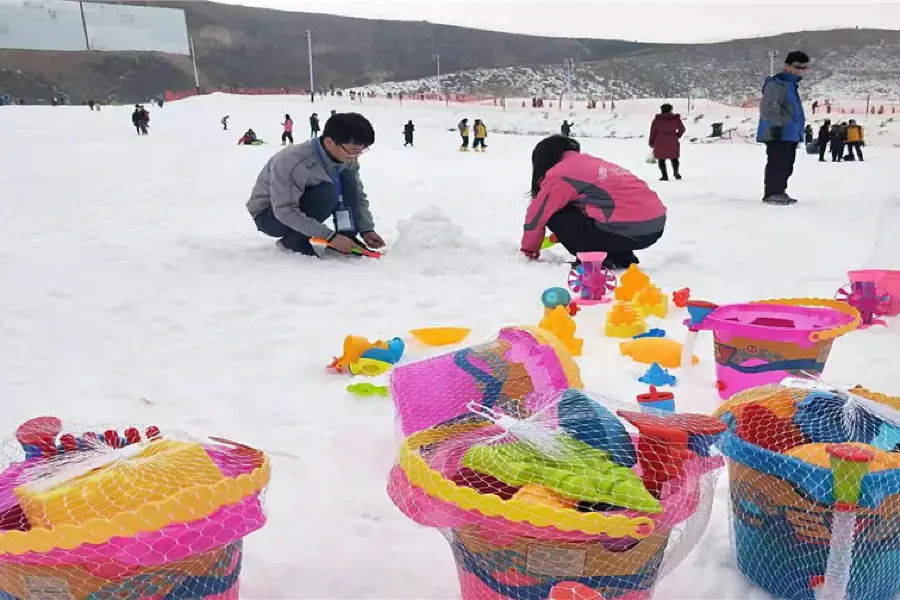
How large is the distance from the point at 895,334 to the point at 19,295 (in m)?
3.75

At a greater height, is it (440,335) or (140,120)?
(140,120)

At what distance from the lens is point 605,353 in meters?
2.69

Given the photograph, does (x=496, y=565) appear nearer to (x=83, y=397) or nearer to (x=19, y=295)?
(x=83, y=397)

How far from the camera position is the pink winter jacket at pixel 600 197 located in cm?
379

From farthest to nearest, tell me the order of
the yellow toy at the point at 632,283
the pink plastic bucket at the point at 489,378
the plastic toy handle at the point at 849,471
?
the yellow toy at the point at 632,283
the pink plastic bucket at the point at 489,378
the plastic toy handle at the point at 849,471

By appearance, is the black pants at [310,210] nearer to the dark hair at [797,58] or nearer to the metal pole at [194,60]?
the dark hair at [797,58]

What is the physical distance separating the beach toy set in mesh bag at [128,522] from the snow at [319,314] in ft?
1.20

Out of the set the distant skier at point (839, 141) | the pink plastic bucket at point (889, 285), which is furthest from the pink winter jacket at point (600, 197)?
the distant skier at point (839, 141)

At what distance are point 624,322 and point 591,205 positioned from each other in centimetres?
108

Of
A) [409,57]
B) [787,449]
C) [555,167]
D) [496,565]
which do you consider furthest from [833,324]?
[409,57]

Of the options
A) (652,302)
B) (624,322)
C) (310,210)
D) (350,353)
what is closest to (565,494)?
(350,353)

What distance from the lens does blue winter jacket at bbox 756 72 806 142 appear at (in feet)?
20.2

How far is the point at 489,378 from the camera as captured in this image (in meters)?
1.80

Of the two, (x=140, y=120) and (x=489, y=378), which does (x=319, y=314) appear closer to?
(x=489, y=378)
